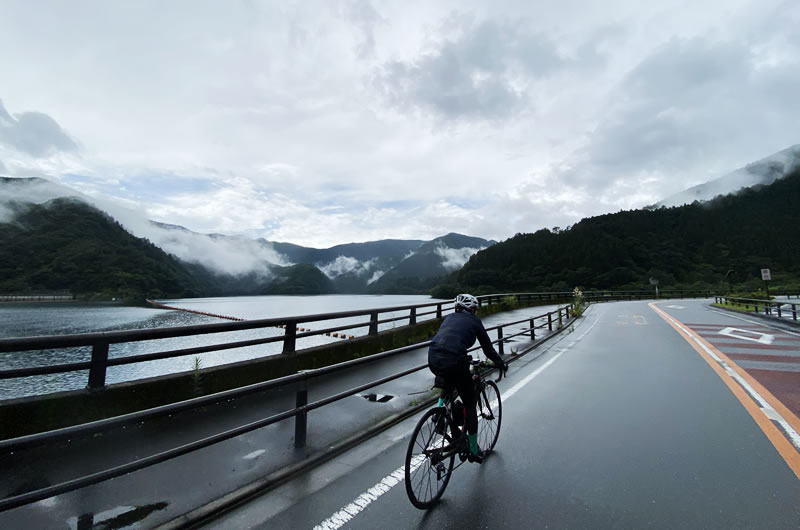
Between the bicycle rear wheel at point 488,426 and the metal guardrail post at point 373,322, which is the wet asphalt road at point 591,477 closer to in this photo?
the bicycle rear wheel at point 488,426

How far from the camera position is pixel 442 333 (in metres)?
3.64

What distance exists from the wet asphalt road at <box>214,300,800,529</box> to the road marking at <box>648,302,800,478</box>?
99 mm

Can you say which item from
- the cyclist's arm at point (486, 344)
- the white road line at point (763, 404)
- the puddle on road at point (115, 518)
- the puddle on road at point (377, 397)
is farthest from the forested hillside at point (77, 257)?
the white road line at point (763, 404)

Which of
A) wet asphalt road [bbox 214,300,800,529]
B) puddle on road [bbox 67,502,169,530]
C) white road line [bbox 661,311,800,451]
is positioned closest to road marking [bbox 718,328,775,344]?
white road line [bbox 661,311,800,451]

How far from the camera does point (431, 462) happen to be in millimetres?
3141

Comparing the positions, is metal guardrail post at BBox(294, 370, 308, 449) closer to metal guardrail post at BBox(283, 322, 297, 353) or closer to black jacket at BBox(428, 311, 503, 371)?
black jacket at BBox(428, 311, 503, 371)

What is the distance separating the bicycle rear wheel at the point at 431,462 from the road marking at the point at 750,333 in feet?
42.6

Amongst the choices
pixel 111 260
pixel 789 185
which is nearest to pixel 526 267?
pixel 789 185

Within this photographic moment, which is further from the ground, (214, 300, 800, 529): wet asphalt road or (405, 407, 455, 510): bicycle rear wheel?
(405, 407, 455, 510): bicycle rear wheel

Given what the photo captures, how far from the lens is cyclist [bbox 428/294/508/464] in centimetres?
345

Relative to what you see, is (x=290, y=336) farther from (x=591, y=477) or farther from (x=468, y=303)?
(x=591, y=477)

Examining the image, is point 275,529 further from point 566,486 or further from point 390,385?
point 390,385

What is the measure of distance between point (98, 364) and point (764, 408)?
8.81m

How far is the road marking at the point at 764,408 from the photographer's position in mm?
3916
